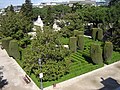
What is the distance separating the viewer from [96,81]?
24281 millimetres

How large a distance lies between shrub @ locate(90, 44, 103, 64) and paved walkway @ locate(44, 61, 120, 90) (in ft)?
4.40

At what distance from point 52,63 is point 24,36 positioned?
1792 cm

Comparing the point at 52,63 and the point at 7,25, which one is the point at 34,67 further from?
the point at 7,25

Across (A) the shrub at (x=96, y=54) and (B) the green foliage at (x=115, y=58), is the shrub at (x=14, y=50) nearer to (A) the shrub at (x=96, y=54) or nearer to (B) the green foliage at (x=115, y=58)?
(A) the shrub at (x=96, y=54)

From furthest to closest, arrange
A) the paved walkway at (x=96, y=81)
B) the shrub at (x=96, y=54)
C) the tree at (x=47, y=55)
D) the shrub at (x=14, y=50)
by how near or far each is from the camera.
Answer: the shrub at (x=14, y=50) → the shrub at (x=96, y=54) → the tree at (x=47, y=55) → the paved walkway at (x=96, y=81)

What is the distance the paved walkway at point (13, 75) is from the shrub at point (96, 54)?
373 inches

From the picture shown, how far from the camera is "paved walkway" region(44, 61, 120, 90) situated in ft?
74.8

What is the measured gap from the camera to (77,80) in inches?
969

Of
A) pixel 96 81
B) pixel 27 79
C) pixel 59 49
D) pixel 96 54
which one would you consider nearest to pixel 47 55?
pixel 59 49

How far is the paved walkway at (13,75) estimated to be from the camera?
918 inches

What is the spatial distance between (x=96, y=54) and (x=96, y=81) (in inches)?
195

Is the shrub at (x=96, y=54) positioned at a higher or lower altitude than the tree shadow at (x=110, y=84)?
higher

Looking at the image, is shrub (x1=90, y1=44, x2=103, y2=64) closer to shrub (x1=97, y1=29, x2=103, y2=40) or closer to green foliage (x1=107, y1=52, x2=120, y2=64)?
green foliage (x1=107, y1=52, x2=120, y2=64)

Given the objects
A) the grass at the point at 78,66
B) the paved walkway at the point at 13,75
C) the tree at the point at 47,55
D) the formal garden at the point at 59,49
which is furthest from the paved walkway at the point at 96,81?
the paved walkway at the point at 13,75
